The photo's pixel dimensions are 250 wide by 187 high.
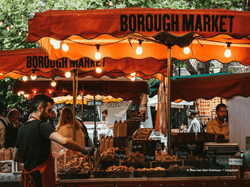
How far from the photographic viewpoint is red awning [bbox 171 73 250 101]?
7.34m

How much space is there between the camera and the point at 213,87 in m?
7.79

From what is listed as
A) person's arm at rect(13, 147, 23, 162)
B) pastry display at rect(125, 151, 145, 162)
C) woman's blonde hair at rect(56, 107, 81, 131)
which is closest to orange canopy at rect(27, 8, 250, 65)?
person's arm at rect(13, 147, 23, 162)

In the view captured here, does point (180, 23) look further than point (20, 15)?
No

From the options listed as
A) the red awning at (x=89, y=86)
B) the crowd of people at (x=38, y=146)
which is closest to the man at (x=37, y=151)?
the crowd of people at (x=38, y=146)

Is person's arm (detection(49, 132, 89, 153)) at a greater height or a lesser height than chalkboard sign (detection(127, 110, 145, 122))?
lesser

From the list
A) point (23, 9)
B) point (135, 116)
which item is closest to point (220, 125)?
point (135, 116)

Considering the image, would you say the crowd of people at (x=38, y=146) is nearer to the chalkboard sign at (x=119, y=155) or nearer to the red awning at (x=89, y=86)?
the chalkboard sign at (x=119, y=155)

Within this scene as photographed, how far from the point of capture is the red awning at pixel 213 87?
7.34 meters

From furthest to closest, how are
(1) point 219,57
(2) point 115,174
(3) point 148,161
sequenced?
1. (1) point 219,57
2. (3) point 148,161
3. (2) point 115,174

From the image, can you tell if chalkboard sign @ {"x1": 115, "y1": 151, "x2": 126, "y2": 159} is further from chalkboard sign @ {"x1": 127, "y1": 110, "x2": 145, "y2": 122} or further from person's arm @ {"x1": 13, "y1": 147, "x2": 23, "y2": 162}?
chalkboard sign @ {"x1": 127, "y1": 110, "x2": 145, "y2": 122}

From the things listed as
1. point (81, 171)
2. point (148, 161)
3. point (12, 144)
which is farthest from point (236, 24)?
point (12, 144)

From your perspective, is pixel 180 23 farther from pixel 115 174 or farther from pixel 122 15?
pixel 115 174

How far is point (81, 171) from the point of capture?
467 centimetres

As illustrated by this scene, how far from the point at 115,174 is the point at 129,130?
2.42 meters
